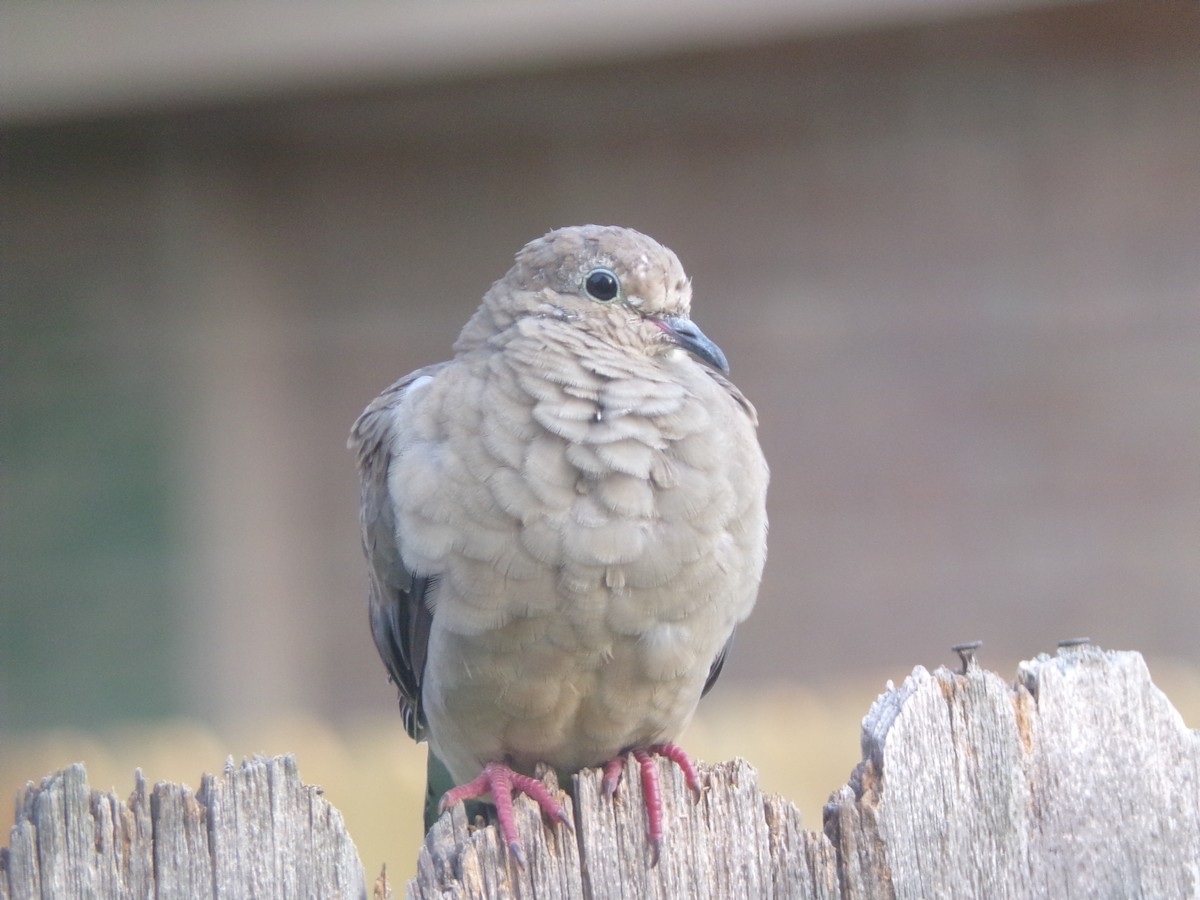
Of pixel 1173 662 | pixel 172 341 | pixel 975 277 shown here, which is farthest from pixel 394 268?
pixel 1173 662

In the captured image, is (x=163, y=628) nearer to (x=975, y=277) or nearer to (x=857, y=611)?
(x=857, y=611)

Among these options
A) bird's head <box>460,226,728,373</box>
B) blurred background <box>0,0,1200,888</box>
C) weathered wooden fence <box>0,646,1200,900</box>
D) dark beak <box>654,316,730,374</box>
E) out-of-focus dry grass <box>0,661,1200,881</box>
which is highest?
blurred background <box>0,0,1200,888</box>

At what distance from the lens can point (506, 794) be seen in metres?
2.45

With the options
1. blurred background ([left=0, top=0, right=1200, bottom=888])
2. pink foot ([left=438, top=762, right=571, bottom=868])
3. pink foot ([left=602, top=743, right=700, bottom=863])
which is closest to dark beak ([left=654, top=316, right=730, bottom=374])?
pink foot ([left=602, top=743, right=700, bottom=863])

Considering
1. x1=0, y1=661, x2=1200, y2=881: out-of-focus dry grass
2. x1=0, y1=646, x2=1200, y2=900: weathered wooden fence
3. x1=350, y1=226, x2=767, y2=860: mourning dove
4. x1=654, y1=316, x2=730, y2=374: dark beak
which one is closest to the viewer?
x1=0, y1=646, x2=1200, y2=900: weathered wooden fence

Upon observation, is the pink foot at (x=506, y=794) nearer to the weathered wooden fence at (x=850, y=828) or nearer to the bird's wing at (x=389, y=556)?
the weathered wooden fence at (x=850, y=828)

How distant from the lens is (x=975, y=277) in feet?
18.2

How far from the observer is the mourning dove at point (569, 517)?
8.12 feet

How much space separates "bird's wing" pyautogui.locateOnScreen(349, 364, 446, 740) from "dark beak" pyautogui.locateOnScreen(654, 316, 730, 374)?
1.64 feet

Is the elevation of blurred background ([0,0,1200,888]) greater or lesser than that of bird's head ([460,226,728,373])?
greater

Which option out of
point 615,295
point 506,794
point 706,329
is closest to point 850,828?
point 506,794

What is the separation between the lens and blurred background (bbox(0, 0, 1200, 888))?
5.44m

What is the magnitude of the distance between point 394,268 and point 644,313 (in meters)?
3.14

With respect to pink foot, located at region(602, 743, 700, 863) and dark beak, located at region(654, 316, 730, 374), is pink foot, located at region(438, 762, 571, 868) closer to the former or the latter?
pink foot, located at region(602, 743, 700, 863)
